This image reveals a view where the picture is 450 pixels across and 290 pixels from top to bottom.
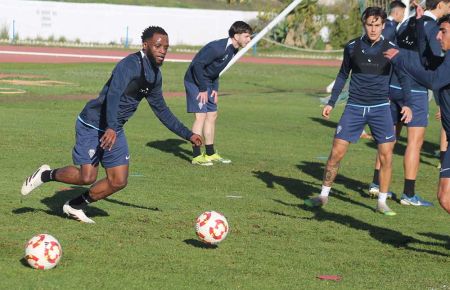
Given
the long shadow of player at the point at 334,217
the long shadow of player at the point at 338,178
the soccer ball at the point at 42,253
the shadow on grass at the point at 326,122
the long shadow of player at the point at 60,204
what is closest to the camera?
the soccer ball at the point at 42,253

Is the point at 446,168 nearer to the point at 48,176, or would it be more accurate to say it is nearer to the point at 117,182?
the point at 117,182

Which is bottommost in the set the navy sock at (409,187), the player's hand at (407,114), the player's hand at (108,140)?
the navy sock at (409,187)

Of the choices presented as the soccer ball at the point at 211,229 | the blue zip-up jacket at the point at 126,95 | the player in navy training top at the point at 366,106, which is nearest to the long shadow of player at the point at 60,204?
the blue zip-up jacket at the point at 126,95

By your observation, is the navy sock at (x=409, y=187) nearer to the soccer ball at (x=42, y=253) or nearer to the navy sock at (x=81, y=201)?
the navy sock at (x=81, y=201)

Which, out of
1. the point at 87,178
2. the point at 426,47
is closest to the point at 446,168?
the point at 426,47

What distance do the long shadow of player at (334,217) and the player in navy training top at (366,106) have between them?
45 centimetres

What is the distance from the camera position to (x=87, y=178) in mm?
9953

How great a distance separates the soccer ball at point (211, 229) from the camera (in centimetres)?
880

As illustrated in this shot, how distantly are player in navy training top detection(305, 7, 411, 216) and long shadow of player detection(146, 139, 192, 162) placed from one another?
166 inches

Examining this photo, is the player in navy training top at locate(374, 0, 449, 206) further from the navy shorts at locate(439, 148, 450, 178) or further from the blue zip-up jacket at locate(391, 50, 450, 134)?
the navy shorts at locate(439, 148, 450, 178)

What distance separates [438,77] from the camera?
8.52 metres

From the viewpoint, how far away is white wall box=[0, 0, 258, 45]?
5725 centimetres

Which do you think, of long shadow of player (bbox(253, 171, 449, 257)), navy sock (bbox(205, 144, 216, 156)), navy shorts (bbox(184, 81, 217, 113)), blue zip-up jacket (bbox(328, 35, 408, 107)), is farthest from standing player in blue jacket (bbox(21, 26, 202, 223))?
navy shorts (bbox(184, 81, 217, 113))

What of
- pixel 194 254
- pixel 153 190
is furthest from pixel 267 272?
pixel 153 190
